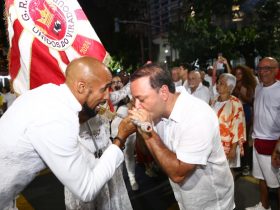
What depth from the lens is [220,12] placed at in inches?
719

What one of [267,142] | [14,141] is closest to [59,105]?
[14,141]

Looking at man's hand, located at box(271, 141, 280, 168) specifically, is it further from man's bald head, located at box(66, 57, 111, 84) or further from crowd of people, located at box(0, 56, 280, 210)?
man's bald head, located at box(66, 57, 111, 84)

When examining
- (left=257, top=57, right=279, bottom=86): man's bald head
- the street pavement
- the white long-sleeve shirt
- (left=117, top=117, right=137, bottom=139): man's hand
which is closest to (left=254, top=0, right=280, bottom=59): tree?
the street pavement

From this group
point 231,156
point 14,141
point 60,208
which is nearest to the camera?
point 14,141

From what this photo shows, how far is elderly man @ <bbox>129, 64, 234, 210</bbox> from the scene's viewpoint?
2.34 metres

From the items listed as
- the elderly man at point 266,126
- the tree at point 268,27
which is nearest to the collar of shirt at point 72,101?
the elderly man at point 266,126

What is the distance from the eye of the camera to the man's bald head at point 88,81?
2.27m

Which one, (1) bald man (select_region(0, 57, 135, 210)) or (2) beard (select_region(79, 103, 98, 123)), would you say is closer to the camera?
(1) bald man (select_region(0, 57, 135, 210))

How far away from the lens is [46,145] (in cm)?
201

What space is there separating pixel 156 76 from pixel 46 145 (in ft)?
2.88

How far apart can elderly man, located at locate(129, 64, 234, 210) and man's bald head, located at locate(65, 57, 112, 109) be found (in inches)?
9.6

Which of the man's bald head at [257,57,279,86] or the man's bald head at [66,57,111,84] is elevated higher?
the man's bald head at [66,57,111,84]

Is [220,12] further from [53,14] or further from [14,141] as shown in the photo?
[14,141]

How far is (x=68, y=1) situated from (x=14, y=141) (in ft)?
5.25
